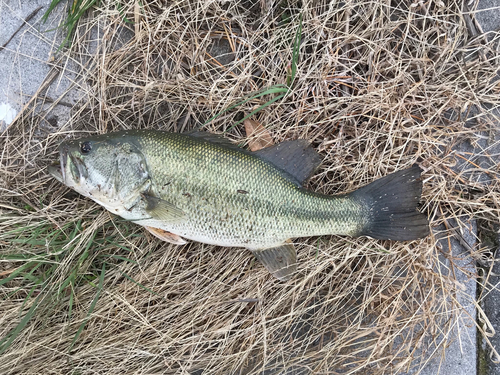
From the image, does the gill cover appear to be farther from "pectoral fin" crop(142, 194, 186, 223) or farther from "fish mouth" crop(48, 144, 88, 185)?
"pectoral fin" crop(142, 194, 186, 223)

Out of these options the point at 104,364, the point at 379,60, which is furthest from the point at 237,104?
the point at 104,364

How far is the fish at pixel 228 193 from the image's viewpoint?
2373 millimetres

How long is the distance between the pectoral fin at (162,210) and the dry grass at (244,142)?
465 mm

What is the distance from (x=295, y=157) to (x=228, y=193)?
593 millimetres

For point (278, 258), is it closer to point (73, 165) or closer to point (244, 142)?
point (244, 142)

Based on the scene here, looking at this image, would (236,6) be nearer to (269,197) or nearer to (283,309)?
(269,197)

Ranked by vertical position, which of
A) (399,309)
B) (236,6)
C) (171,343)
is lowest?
(399,309)

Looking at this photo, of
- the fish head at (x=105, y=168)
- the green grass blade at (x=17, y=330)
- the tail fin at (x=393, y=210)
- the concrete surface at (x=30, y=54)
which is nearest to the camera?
the fish head at (x=105, y=168)

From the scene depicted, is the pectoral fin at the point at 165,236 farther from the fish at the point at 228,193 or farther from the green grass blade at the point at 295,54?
the green grass blade at the point at 295,54

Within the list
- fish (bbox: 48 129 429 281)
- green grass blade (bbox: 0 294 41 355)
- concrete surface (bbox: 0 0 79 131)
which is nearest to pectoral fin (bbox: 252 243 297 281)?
fish (bbox: 48 129 429 281)

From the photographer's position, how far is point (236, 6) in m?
2.84

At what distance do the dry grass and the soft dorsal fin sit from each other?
0.83 feet

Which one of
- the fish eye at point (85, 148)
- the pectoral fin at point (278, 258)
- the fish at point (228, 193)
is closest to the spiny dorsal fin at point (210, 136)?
the fish at point (228, 193)

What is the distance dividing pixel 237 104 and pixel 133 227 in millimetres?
1296
